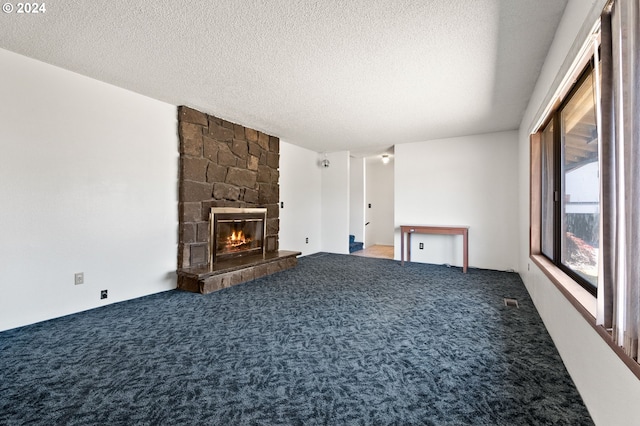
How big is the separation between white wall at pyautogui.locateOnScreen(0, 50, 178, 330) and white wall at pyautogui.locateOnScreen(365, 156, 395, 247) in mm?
5757

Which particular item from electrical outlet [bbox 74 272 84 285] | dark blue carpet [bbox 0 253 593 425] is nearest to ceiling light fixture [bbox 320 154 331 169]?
dark blue carpet [bbox 0 253 593 425]

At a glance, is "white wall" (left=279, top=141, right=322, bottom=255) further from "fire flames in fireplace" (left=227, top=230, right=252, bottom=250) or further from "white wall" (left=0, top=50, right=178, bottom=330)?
"white wall" (left=0, top=50, right=178, bottom=330)

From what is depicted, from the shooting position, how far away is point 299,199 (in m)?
6.01

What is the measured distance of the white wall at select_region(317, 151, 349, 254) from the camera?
251 inches

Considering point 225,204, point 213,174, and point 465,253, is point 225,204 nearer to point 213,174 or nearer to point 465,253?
point 213,174

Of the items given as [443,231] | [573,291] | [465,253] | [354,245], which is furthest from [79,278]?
[354,245]

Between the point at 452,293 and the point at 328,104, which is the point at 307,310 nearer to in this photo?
the point at 452,293

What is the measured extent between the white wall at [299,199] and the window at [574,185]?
4062mm

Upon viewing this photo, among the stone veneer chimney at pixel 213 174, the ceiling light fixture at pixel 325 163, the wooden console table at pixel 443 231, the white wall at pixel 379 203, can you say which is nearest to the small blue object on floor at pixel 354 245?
the white wall at pixel 379 203

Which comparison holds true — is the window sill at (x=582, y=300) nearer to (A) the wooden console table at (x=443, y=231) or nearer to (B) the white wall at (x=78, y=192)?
(A) the wooden console table at (x=443, y=231)

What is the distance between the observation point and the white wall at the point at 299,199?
5.63 meters

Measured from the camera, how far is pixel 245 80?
2949 mm

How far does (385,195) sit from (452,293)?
502cm

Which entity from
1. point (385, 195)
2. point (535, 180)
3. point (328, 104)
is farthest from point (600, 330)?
point (385, 195)
